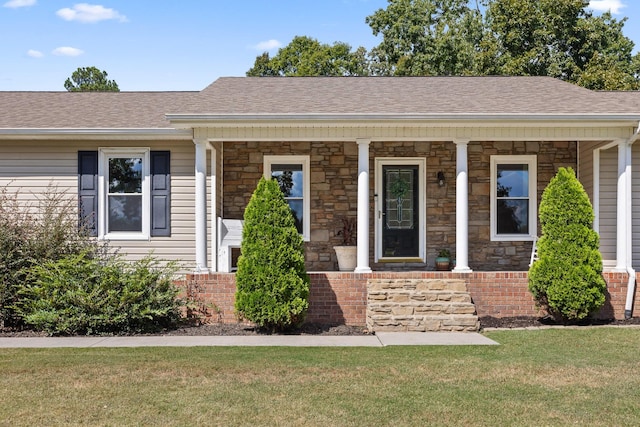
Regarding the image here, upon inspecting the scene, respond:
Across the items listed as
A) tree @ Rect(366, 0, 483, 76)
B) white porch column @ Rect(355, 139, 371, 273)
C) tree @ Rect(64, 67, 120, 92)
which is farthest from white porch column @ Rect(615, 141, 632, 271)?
tree @ Rect(64, 67, 120, 92)

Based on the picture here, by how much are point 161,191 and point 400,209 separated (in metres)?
4.21

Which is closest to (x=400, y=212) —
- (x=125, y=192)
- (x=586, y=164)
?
(x=586, y=164)

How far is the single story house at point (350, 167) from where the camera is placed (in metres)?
9.84

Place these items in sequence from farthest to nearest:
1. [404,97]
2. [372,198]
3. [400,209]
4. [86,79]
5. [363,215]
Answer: [86,79], [400,209], [372,198], [404,97], [363,215]

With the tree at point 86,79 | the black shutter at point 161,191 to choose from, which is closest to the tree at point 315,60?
the tree at point 86,79

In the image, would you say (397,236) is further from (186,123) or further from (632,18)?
(632,18)

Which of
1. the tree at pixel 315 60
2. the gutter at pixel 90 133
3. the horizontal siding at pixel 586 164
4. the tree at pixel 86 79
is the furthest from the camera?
the tree at pixel 86 79

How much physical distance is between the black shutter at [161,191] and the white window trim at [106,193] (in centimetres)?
9

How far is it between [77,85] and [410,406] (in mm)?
41852

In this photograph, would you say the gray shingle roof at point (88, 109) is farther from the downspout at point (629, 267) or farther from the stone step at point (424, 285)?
the downspout at point (629, 267)

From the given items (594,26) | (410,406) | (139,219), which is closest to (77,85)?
(594,26)

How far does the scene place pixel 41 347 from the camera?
7926 mm

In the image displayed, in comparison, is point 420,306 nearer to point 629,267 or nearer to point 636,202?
point 629,267

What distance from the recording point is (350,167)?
11.7m
